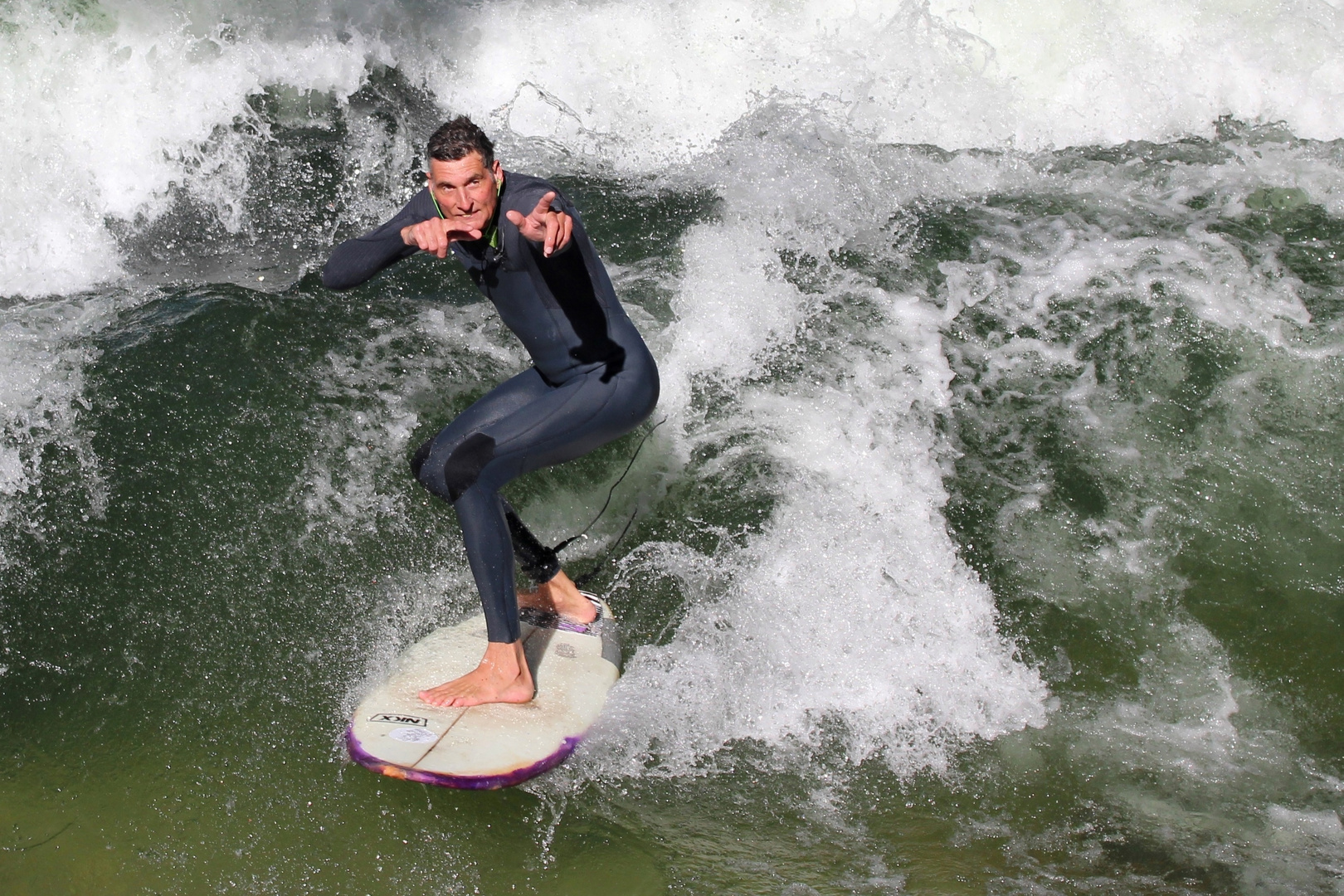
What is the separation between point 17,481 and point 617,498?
249 centimetres

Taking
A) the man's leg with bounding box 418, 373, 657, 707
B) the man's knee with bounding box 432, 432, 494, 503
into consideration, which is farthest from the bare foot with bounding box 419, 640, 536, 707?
the man's knee with bounding box 432, 432, 494, 503

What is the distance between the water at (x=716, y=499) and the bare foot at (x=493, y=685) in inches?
12.9

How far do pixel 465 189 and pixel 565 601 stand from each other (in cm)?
172

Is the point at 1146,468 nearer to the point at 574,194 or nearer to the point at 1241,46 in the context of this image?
the point at 574,194

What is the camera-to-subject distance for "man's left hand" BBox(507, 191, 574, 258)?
2.97 m

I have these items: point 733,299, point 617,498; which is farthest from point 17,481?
point 733,299

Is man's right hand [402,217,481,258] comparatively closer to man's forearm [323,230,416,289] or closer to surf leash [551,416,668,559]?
man's forearm [323,230,416,289]

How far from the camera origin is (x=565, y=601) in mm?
4164

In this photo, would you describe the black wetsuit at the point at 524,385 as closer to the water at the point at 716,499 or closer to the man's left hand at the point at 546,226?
the man's left hand at the point at 546,226

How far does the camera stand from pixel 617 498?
4980 mm

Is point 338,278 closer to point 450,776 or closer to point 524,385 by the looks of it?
point 524,385

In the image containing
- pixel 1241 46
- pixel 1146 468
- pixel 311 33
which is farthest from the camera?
pixel 1241 46

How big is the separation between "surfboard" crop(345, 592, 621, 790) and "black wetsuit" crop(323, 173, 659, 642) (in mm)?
300

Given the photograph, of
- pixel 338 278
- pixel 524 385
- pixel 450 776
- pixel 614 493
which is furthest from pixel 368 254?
pixel 614 493
